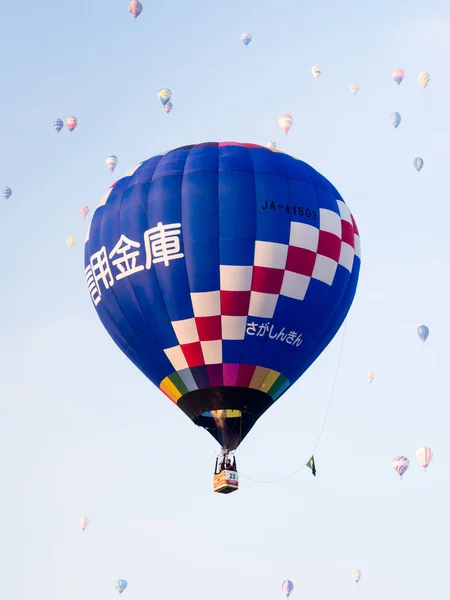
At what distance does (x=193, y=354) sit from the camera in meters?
30.4

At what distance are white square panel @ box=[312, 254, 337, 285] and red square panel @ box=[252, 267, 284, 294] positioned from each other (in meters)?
0.86

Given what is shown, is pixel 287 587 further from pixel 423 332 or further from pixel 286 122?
pixel 286 122

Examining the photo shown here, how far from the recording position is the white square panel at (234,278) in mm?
30156

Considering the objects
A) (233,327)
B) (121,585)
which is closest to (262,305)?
(233,327)

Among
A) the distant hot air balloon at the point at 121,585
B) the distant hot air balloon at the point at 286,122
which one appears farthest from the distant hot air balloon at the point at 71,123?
the distant hot air balloon at the point at 121,585

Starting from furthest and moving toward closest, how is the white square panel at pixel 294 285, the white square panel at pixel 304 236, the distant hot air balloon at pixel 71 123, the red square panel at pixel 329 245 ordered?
1. the distant hot air balloon at pixel 71 123
2. the red square panel at pixel 329 245
3. the white square panel at pixel 304 236
4. the white square panel at pixel 294 285

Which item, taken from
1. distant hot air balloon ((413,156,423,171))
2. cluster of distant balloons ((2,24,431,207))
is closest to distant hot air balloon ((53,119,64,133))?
cluster of distant balloons ((2,24,431,207))

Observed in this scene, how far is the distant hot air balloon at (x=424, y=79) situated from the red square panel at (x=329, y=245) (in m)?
15.3

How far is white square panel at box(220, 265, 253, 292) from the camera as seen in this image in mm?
30156

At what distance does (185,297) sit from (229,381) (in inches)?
69.7

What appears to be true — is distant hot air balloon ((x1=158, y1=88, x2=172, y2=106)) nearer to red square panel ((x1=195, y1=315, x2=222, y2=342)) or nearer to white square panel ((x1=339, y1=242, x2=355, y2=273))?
white square panel ((x1=339, y1=242, x2=355, y2=273))

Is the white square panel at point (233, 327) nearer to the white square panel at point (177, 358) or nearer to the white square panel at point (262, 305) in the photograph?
the white square panel at point (262, 305)

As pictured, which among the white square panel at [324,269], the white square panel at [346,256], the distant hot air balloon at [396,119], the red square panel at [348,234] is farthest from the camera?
the distant hot air balloon at [396,119]

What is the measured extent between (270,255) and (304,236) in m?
0.85
